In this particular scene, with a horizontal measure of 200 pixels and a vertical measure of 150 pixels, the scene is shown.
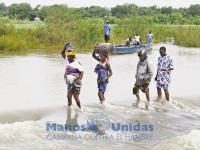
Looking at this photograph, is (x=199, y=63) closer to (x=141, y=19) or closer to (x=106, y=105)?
(x=106, y=105)

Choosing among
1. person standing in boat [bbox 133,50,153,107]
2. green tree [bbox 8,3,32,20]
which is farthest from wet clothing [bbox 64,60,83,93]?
green tree [bbox 8,3,32,20]

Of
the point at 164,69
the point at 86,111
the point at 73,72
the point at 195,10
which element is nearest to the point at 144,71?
the point at 164,69

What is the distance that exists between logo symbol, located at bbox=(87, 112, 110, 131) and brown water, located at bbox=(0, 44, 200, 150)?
13 cm

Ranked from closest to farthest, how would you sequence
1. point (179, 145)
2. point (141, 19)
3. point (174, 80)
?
point (179, 145) < point (174, 80) < point (141, 19)

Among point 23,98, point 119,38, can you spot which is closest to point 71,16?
point 119,38

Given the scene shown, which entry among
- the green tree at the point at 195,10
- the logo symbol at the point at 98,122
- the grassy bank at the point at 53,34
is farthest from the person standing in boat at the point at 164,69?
the green tree at the point at 195,10

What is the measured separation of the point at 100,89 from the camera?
996 centimetres

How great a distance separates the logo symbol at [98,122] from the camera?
8.19 metres

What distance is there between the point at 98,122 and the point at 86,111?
0.87m

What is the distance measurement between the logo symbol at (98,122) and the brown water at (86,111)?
126 millimetres

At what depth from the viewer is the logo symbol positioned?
8.19 m

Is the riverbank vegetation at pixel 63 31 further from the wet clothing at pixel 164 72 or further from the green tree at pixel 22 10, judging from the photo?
the green tree at pixel 22 10

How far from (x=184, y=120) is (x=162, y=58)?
6.69 feet

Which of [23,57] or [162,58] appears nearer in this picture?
[162,58]
